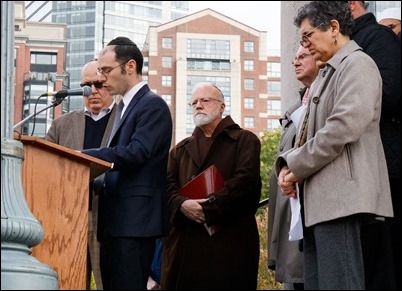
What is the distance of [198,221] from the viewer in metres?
5.95

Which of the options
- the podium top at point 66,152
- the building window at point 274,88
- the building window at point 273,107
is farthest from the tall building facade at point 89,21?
the building window at point 274,88

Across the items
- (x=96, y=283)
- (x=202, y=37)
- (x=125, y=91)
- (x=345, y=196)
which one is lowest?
(x=96, y=283)

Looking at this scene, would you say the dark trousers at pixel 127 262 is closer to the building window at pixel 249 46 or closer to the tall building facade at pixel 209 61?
the tall building facade at pixel 209 61

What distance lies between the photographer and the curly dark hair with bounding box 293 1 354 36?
16.0 feet

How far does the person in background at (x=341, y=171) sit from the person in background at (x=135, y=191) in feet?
2.72

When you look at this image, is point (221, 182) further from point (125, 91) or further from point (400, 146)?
point (400, 146)

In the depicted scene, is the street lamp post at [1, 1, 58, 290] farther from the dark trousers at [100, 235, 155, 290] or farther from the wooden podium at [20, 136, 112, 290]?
the dark trousers at [100, 235, 155, 290]

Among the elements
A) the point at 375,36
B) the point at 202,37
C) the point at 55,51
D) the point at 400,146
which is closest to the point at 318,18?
the point at 375,36

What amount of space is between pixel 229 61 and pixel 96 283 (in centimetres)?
6363

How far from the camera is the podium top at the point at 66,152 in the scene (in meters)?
4.63

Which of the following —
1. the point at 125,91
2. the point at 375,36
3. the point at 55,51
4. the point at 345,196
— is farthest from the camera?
the point at 55,51

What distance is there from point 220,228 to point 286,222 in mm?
503

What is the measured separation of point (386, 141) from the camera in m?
4.81

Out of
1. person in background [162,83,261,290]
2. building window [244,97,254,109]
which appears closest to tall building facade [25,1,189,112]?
person in background [162,83,261,290]
